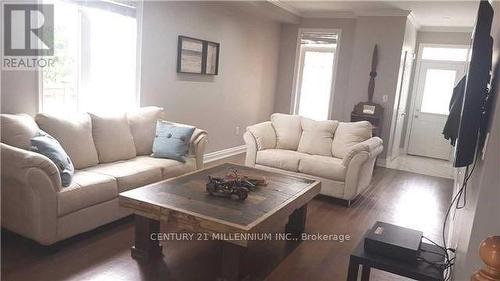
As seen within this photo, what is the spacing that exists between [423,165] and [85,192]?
6.15m

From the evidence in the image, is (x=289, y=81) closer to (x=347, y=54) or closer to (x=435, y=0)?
(x=347, y=54)

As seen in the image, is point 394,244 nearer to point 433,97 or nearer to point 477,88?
point 477,88

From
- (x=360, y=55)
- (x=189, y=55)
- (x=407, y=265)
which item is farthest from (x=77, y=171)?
(x=360, y=55)

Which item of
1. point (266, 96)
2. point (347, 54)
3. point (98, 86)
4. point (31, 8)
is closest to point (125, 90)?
point (98, 86)

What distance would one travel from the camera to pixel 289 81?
766cm

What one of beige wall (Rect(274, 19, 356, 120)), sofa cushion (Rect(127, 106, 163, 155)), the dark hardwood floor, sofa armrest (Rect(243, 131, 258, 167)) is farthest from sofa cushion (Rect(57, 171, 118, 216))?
beige wall (Rect(274, 19, 356, 120))

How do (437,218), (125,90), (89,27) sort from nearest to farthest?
(89,27) < (437,218) < (125,90)

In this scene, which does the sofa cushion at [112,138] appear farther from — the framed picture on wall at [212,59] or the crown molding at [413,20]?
the crown molding at [413,20]

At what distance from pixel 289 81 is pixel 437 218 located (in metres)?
4.26

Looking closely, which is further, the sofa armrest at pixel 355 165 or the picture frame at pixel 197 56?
the picture frame at pixel 197 56

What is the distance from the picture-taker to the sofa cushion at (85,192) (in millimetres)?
2693

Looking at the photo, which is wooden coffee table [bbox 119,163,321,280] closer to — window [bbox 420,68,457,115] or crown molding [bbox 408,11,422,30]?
crown molding [bbox 408,11,422,30]

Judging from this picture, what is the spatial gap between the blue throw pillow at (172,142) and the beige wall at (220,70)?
Result: 0.78 meters

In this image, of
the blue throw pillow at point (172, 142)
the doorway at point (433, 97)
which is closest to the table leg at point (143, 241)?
the blue throw pillow at point (172, 142)
